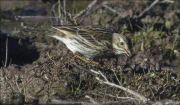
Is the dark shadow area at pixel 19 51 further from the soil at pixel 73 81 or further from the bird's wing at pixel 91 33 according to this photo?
the bird's wing at pixel 91 33

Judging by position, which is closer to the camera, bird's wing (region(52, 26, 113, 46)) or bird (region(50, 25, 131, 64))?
bird (region(50, 25, 131, 64))

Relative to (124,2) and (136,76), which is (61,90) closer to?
(136,76)

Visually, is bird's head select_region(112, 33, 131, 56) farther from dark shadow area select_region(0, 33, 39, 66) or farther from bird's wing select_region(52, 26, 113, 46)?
dark shadow area select_region(0, 33, 39, 66)

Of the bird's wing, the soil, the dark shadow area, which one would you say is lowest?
the soil

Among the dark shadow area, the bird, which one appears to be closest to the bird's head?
the bird

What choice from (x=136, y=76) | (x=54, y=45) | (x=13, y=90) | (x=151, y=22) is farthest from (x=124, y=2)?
(x=13, y=90)

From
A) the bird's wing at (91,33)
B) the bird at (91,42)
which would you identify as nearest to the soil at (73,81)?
the bird at (91,42)

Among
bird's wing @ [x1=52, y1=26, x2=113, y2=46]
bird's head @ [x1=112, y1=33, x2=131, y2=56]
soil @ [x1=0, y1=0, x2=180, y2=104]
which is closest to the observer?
soil @ [x1=0, y1=0, x2=180, y2=104]
